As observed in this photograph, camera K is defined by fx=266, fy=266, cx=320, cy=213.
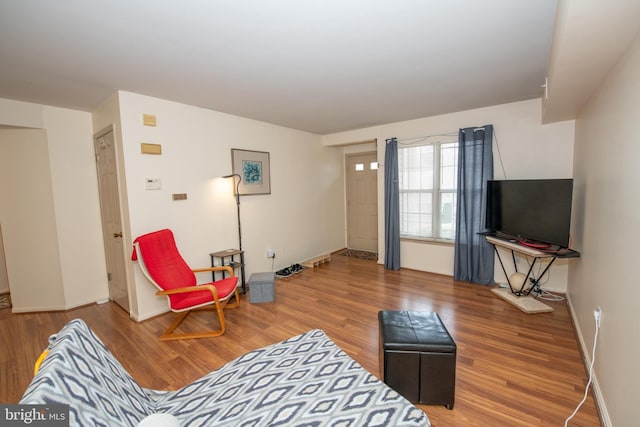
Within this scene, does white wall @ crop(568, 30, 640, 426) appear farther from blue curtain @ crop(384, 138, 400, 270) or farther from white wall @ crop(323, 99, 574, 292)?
blue curtain @ crop(384, 138, 400, 270)

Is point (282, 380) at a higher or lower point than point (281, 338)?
higher

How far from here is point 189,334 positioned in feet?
8.57

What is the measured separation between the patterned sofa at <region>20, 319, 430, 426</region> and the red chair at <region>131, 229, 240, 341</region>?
46.5 inches

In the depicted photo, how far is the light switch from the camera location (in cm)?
290

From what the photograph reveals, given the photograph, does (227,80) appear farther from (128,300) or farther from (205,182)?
(128,300)

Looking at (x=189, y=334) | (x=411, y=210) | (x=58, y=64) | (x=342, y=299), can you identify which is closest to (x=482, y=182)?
(x=411, y=210)

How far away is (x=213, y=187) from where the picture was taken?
354cm

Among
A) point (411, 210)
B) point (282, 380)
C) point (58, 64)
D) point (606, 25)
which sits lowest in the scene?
point (282, 380)

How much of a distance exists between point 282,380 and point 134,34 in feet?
7.62

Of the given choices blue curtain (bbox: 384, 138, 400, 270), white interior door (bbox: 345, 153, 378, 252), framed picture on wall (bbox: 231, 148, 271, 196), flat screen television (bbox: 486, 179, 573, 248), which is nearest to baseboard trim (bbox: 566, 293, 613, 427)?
flat screen television (bbox: 486, 179, 573, 248)

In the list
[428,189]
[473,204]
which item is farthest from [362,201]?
[473,204]

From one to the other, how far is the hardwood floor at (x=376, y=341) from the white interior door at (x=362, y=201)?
5.95 ft

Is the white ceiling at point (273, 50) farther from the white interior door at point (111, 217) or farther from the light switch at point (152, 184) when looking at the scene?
the light switch at point (152, 184)

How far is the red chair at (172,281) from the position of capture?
2.58 metres
